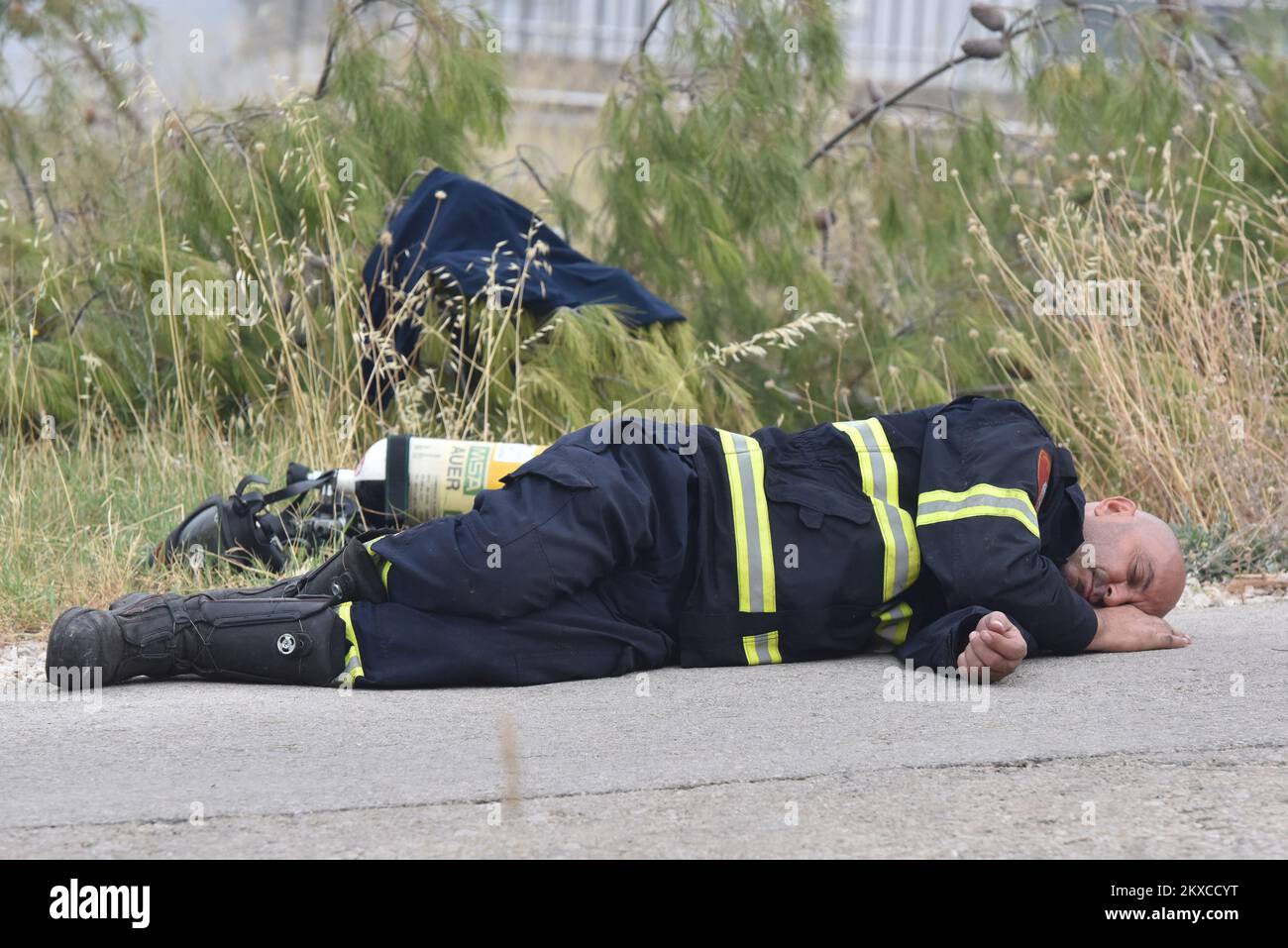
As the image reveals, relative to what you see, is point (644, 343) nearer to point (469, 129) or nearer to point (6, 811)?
point (469, 129)

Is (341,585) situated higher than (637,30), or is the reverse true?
(637,30)

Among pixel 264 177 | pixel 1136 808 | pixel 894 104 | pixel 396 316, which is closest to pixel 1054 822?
pixel 1136 808

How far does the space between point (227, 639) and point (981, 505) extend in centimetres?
145

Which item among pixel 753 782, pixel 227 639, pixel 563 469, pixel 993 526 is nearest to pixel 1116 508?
pixel 993 526

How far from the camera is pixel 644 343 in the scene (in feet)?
16.5

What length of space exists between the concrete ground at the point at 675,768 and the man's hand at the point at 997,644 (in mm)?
75

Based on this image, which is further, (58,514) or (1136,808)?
(58,514)

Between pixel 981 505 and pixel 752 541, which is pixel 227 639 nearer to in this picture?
pixel 752 541

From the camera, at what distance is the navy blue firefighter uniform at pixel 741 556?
2.77m

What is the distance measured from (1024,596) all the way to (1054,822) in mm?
783

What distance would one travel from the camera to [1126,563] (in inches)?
118

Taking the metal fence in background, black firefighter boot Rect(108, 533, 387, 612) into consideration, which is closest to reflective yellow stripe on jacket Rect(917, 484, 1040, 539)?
black firefighter boot Rect(108, 533, 387, 612)

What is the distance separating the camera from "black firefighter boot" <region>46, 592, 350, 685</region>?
109 inches

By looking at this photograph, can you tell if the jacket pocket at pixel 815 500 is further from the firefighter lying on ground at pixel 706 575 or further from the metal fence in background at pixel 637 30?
the metal fence in background at pixel 637 30
